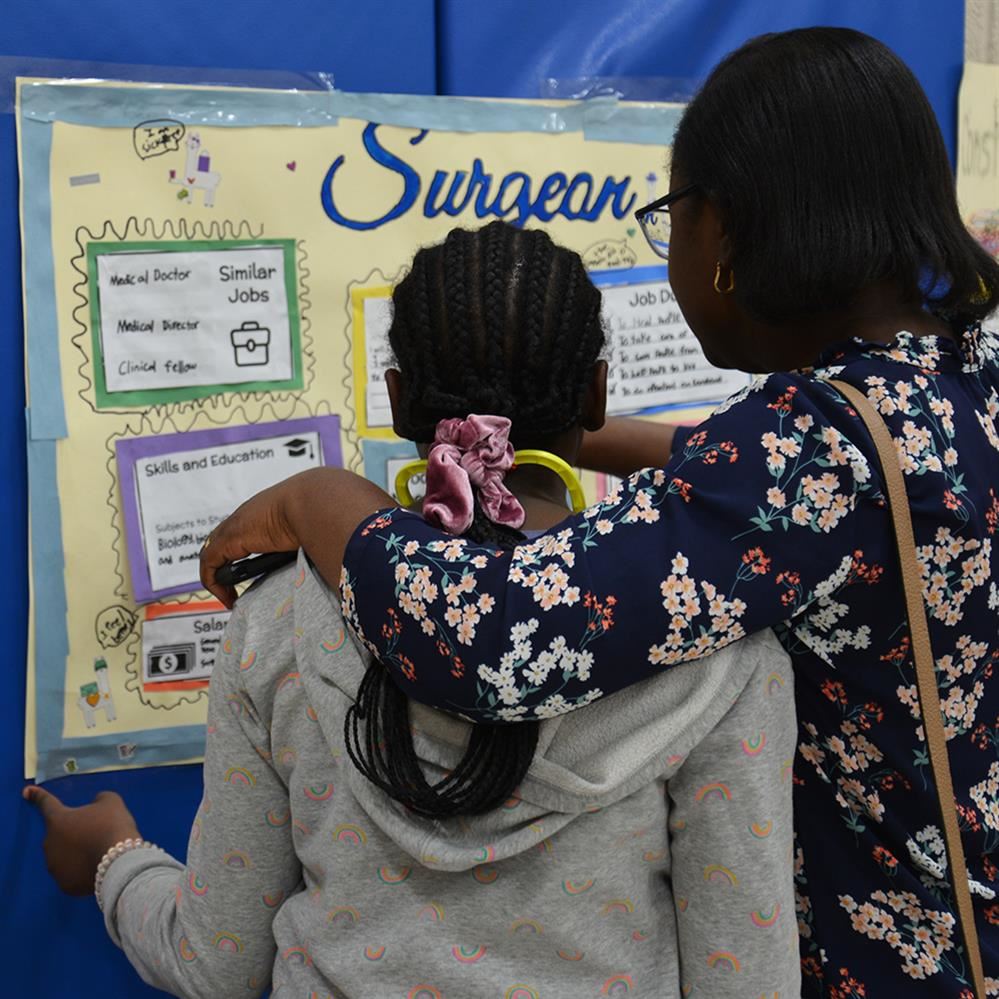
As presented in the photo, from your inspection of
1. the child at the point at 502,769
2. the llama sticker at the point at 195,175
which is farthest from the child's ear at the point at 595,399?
the llama sticker at the point at 195,175

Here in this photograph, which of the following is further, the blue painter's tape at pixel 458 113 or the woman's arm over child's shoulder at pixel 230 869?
the blue painter's tape at pixel 458 113

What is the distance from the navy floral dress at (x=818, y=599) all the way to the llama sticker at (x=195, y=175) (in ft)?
Answer: 2.17

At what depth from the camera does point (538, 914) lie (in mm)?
708

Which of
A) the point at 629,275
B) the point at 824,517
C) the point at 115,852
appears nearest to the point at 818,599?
the point at 824,517

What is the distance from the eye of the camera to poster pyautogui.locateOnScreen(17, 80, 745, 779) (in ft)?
3.79

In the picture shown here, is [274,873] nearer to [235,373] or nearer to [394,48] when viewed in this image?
[235,373]

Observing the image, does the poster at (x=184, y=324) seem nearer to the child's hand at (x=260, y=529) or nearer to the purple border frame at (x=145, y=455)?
the purple border frame at (x=145, y=455)

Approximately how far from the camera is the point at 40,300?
114 centimetres

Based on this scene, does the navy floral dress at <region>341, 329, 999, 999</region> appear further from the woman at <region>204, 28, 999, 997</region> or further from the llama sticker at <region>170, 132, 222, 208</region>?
the llama sticker at <region>170, 132, 222, 208</region>

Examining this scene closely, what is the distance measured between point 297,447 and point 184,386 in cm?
14

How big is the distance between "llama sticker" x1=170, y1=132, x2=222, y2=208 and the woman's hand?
504mm

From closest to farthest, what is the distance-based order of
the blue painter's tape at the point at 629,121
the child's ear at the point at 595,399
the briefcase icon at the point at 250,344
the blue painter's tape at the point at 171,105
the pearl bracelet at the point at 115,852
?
1. the child's ear at the point at 595,399
2. the pearl bracelet at the point at 115,852
3. the blue painter's tape at the point at 171,105
4. the briefcase icon at the point at 250,344
5. the blue painter's tape at the point at 629,121

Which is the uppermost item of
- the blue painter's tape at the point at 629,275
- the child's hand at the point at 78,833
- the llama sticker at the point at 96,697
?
the blue painter's tape at the point at 629,275

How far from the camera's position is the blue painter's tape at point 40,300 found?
113 centimetres
